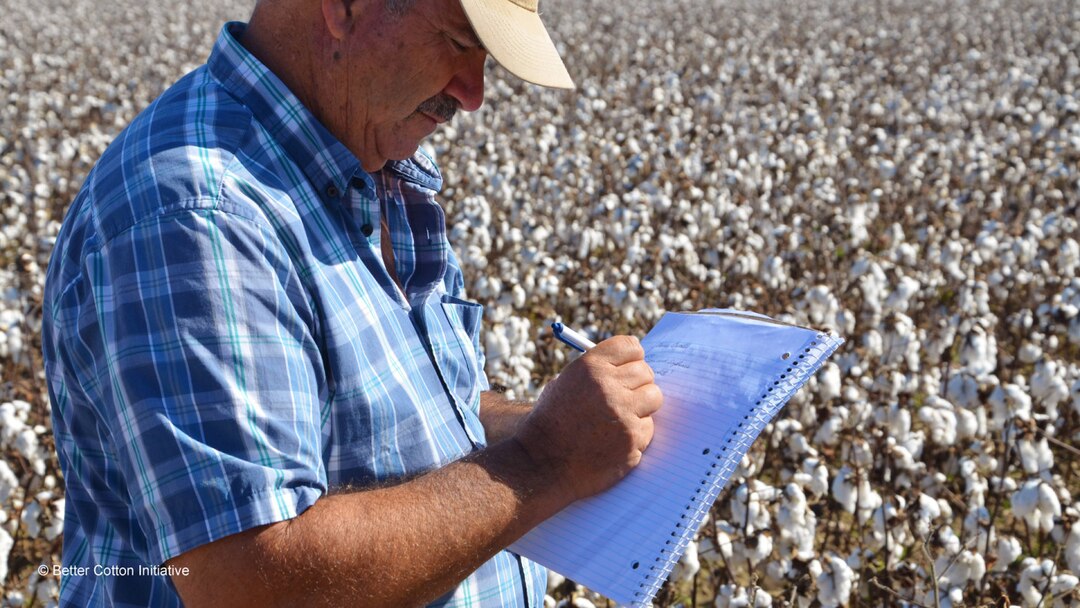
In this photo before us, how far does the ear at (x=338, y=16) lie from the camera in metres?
1.33

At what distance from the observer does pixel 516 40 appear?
1464 mm

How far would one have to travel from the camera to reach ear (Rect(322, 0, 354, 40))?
1.33 metres

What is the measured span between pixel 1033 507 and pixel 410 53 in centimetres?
245

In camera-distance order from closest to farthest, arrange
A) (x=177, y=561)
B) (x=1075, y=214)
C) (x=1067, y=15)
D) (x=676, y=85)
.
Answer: (x=177, y=561)
(x=1075, y=214)
(x=676, y=85)
(x=1067, y=15)

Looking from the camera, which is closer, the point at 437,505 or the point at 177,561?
the point at 177,561

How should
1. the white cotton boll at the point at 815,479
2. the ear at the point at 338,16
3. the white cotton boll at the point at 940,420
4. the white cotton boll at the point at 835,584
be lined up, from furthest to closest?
the white cotton boll at the point at 940,420, the white cotton boll at the point at 815,479, the white cotton boll at the point at 835,584, the ear at the point at 338,16

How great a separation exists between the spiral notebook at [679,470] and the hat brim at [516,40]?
1.58ft

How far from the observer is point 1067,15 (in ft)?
48.3

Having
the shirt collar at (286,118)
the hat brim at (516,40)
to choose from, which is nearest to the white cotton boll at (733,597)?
the hat brim at (516,40)

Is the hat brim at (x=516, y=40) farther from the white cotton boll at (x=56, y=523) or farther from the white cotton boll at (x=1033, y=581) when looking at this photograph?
the white cotton boll at (x=56, y=523)

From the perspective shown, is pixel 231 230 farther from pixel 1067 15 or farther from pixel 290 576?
pixel 1067 15

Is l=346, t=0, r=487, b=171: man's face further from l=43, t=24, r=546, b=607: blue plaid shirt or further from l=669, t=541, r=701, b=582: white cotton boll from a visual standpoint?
l=669, t=541, r=701, b=582: white cotton boll

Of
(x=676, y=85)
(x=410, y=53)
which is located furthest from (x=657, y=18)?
(x=410, y=53)

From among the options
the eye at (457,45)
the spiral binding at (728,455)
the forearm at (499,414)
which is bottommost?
the forearm at (499,414)
